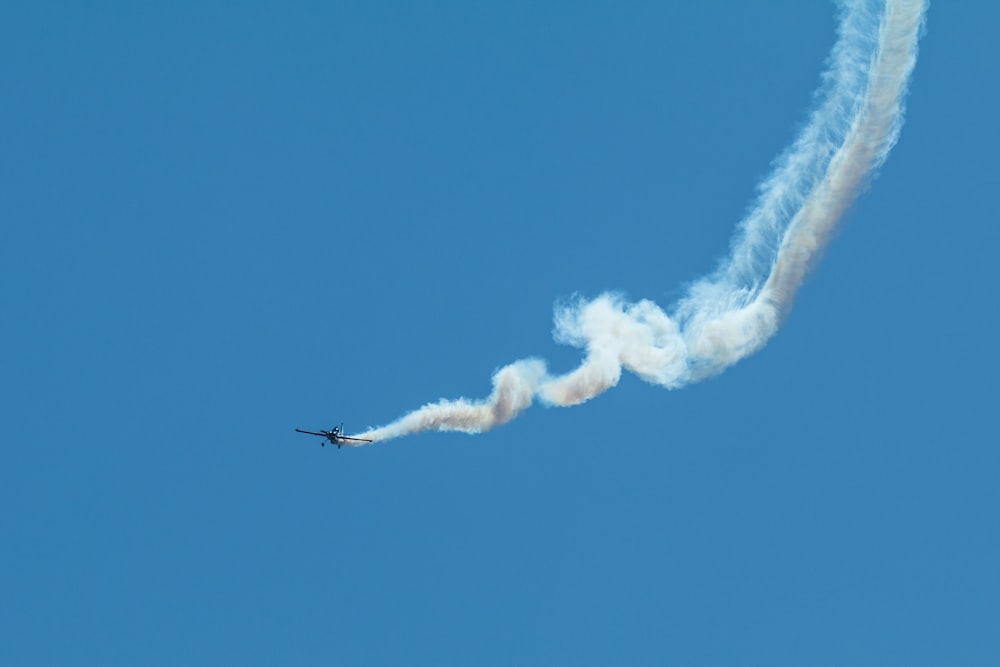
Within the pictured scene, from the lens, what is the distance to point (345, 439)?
95.9 m

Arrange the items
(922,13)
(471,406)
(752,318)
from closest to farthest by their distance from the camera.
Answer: (922,13), (752,318), (471,406)

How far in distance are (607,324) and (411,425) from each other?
11.9m

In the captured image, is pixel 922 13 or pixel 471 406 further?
pixel 471 406

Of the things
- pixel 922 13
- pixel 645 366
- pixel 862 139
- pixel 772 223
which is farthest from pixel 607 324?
pixel 922 13

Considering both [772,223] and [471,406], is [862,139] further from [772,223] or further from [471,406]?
[471,406]

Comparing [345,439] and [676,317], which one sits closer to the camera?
[676,317]

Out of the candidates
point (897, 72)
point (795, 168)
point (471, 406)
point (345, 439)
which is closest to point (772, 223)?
point (795, 168)

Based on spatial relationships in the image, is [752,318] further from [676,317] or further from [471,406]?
[471,406]

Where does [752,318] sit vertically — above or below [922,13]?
below

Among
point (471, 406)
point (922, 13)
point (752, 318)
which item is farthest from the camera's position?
point (471, 406)

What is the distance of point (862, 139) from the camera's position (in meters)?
84.4

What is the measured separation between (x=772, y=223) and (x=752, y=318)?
4.75 m

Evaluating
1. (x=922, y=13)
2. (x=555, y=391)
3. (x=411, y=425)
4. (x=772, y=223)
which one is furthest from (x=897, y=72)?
(x=411, y=425)

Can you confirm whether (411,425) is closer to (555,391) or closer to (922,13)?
(555,391)
